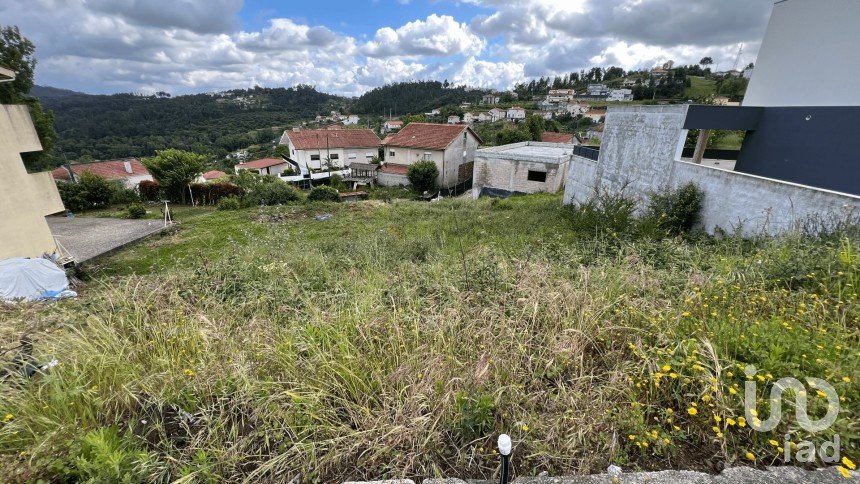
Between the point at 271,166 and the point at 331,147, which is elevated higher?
the point at 331,147

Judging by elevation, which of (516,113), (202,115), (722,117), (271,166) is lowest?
(271,166)

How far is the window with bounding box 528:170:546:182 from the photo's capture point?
20.7 metres

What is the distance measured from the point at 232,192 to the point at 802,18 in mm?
26858

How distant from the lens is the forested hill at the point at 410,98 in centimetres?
10131

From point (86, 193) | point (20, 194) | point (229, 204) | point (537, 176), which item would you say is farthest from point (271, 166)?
point (537, 176)

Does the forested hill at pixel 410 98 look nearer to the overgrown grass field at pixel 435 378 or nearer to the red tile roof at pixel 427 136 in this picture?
the red tile roof at pixel 427 136

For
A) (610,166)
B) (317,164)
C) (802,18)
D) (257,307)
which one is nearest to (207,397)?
(257,307)

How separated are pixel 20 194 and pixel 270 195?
1082 centimetres

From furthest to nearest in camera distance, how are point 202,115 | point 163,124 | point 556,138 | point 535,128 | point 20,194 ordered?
point 202,115 → point 163,124 → point 535,128 → point 556,138 → point 20,194

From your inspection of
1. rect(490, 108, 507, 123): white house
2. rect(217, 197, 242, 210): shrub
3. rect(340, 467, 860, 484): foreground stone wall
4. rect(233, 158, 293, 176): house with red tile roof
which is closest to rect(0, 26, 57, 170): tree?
rect(217, 197, 242, 210): shrub

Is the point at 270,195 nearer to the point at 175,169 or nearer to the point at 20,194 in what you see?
the point at 175,169

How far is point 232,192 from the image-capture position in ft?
72.0

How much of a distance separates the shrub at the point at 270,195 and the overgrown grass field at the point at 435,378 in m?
18.4

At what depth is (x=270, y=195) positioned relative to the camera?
786 inches
